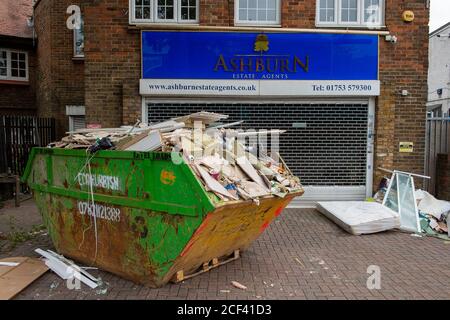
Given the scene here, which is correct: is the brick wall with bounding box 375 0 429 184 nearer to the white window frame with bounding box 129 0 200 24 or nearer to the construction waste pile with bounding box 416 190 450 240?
the construction waste pile with bounding box 416 190 450 240

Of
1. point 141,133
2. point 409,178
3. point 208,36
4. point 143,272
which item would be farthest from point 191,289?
point 208,36

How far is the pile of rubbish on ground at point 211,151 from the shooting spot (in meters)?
4.25

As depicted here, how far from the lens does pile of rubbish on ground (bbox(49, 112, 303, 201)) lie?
425cm

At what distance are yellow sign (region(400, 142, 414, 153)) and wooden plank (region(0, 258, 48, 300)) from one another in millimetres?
7700

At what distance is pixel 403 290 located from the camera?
183 inches

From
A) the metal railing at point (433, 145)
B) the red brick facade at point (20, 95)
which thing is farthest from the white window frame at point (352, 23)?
the red brick facade at point (20, 95)

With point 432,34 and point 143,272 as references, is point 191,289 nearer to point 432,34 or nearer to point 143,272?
point 143,272

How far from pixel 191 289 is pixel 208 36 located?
20.0 ft

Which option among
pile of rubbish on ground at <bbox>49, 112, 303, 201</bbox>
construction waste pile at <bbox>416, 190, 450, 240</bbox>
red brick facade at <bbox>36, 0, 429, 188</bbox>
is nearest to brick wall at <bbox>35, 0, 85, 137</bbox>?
red brick facade at <bbox>36, 0, 429, 188</bbox>

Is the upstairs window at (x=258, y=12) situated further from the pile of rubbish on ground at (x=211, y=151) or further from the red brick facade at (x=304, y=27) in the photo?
the pile of rubbish on ground at (x=211, y=151)

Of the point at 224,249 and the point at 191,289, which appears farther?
the point at 224,249

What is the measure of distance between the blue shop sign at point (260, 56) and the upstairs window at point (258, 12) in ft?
1.56

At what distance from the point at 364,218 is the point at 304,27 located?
14.7 feet

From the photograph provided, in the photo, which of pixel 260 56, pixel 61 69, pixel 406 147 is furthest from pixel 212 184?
pixel 61 69
